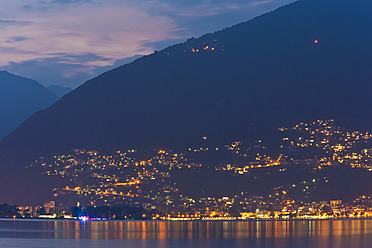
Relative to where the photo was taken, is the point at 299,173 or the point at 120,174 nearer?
the point at 299,173

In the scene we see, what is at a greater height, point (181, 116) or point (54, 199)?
point (181, 116)

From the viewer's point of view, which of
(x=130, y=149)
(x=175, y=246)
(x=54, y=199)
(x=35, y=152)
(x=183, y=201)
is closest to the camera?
A: (x=175, y=246)

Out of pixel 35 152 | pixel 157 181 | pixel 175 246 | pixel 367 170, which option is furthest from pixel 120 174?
pixel 175 246

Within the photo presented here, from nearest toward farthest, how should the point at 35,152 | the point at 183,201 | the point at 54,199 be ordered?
the point at 183,201
the point at 54,199
the point at 35,152

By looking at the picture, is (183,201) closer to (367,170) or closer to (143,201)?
(143,201)

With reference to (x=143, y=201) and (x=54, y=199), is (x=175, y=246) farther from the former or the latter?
(x=54, y=199)

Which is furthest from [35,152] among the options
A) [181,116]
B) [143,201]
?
[143,201]
